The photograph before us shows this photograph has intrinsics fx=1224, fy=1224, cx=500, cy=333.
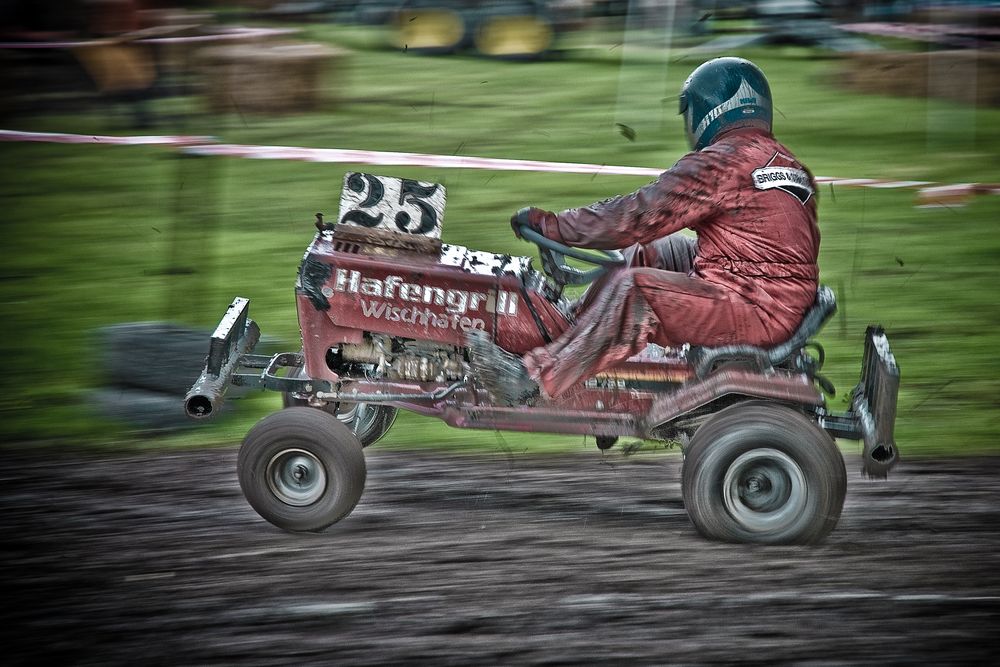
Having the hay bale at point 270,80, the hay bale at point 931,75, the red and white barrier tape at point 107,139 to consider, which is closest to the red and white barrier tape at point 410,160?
the red and white barrier tape at point 107,139

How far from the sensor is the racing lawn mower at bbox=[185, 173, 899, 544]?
4.64 meters

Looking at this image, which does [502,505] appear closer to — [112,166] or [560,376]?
[560,376]

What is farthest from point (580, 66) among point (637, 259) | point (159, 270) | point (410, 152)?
point (637, 259)

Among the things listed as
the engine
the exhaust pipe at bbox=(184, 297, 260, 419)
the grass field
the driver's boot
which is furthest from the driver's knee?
the exhaust pipe at bbox=(184, 297, 260, 419)

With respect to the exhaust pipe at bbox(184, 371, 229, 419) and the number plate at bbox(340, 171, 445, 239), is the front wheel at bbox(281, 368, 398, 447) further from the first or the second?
the number plate at bbox(340, 171, 445, 239)

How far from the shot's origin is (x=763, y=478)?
4.71 meters

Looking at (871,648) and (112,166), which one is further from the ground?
(112,166)

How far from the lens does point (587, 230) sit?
Result: 4.79 meters

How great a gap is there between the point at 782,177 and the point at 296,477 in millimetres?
2252

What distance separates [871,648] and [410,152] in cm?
688

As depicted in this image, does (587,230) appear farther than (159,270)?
No

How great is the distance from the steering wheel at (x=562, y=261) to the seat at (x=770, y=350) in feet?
1.71

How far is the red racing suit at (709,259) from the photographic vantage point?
4.73m

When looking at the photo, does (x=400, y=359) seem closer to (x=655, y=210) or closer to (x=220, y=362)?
(x=220, y=362)
